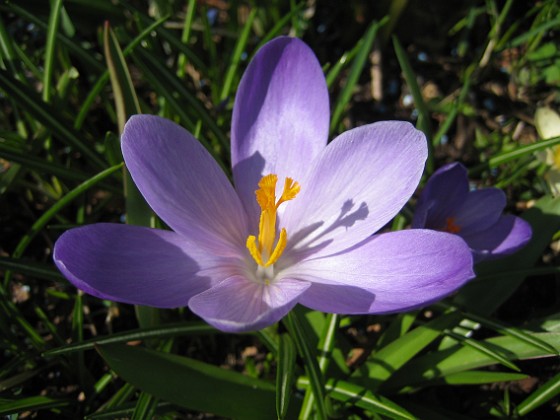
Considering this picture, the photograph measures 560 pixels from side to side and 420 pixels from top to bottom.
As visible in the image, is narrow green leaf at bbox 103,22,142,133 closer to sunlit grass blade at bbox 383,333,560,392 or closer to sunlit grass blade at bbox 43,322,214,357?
sunlit grass blade at bbox 43,322,214,357

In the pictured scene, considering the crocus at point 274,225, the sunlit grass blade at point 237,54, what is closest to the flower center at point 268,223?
the crocus at point 274,225

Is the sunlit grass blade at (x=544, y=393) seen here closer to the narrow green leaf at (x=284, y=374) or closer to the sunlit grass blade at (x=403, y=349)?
the sunlit grass blade at (x=403, y=349)

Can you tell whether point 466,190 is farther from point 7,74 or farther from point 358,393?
point 7,74

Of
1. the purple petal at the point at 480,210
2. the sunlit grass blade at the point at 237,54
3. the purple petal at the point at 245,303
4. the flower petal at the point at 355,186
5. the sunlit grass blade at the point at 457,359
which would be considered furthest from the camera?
the sunlit grass blade at the point at 237,54

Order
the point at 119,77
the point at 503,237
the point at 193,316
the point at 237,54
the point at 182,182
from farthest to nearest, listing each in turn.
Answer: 1. the point at 237,54
2. the point at 193,316
3. the point at 503,237
4. the point at 119,77
5. the point at 182,182

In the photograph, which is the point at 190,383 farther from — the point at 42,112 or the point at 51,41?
the point at 51,41

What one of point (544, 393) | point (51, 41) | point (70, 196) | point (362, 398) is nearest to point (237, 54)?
point (51, 41)
